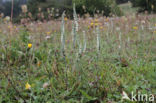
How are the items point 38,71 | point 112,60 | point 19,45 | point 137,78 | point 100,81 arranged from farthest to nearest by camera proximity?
point 19,45
point 112,60
point 38,71
point 137,78
point 100,81

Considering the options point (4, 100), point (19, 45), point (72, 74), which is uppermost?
point (19, 45)

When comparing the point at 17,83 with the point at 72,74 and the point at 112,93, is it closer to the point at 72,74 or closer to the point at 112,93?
the point at 72,74

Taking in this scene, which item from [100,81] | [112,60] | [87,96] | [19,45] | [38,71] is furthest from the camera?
[19,45]

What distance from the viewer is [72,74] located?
1.25m

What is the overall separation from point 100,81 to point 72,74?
0.74ft

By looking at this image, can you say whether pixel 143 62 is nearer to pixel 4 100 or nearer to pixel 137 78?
pixel 137 78

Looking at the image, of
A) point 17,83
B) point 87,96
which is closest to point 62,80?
point 87,96

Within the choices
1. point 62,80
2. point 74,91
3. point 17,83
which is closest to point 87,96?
point 74,91

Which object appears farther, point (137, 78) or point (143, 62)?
point (143, 62)

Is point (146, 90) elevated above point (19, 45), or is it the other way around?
point (19, 45)

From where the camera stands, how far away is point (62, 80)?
4.25ft

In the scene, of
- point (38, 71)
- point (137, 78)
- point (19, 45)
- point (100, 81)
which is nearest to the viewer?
point (100, 81)

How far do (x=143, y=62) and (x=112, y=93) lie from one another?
2.42ft

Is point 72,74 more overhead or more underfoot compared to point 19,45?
more underfoot
